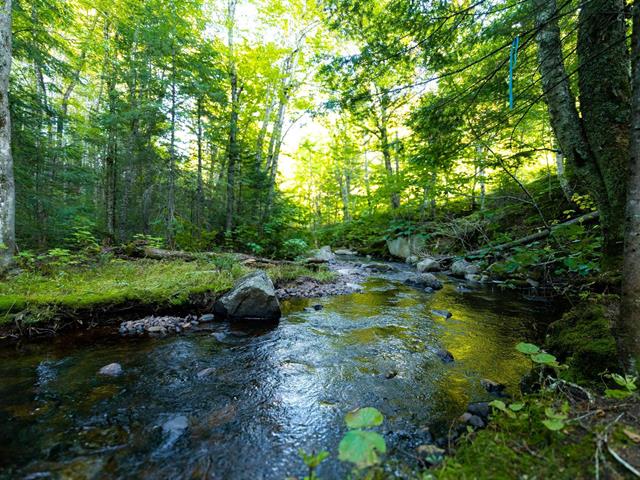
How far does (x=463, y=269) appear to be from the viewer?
32.1 ft

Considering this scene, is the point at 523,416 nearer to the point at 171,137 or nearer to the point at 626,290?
the point at 626,290

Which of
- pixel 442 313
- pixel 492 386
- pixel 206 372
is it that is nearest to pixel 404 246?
pixel 442 313

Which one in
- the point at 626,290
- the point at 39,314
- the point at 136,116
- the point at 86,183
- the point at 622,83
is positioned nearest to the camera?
the point at 626,290

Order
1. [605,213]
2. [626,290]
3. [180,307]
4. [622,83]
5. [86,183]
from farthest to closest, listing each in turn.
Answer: [86,183]
[180,307]
[605,213]
[622,83]
[626,290]

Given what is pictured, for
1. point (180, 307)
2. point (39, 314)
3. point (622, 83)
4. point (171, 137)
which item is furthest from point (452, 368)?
point (171, 137)

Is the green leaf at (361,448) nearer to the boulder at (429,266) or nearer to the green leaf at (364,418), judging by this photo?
the green leaf at (364,418)

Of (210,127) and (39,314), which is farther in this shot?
(210,127)

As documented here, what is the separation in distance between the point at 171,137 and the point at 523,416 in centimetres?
1141

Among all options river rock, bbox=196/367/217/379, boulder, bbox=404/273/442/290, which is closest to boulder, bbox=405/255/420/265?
boulder, bbox=404/273/442/290

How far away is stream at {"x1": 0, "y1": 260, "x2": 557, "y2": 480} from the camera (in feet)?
6.32

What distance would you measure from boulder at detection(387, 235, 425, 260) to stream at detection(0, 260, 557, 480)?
8.58m

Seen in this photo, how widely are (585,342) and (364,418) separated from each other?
256cm

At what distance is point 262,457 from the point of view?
1954mm

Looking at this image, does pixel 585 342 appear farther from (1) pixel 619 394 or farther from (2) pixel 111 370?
(2) pixel 111 370
